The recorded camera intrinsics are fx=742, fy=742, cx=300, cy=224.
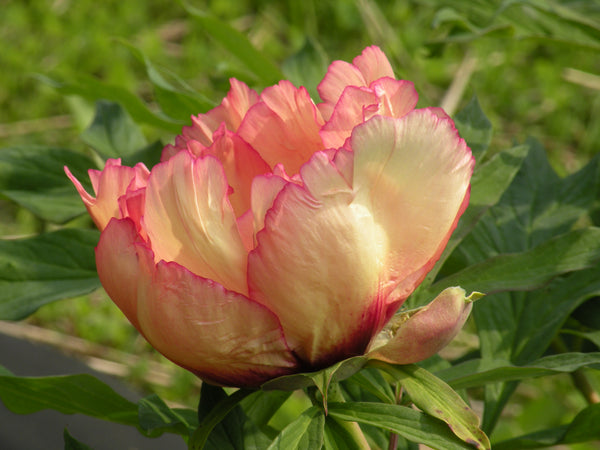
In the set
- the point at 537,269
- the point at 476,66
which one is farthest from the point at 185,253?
the point at 476,66

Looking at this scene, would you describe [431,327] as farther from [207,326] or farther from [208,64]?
[208,64]

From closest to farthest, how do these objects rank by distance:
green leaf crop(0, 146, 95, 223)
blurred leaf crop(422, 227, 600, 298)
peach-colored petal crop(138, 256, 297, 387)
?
peach-colored petal crop(138, 256, 297, 387) < blurred leaf crop(422, 227, 600, 298) < green leaf crop(0, 146, 95, 223)

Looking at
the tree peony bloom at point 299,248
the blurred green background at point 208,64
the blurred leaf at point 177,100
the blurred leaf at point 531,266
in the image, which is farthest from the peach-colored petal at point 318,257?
the blurred green background at point 208,64

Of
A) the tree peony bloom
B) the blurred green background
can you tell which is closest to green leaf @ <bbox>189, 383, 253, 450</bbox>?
the tree peony bloom

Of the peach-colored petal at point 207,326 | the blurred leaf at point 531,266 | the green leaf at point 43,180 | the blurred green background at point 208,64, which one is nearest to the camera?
the peach-colored petal at point 207,326

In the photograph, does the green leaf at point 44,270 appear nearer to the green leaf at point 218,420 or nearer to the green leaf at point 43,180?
the green leaf at point 43,180

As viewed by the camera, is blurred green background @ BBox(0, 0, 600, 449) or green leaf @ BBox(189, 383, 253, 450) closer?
green leaf @ BBox(189, 383, 253, 450)

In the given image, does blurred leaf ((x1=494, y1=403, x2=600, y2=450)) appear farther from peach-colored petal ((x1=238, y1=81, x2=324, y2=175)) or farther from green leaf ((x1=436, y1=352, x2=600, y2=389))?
peach-colored petal ((x1=238, y1=81, x2=324, y2=175))

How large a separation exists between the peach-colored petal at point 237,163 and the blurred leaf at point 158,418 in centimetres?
12

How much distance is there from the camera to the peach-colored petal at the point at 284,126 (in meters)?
0.35

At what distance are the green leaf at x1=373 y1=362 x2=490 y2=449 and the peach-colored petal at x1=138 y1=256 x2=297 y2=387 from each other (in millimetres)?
53

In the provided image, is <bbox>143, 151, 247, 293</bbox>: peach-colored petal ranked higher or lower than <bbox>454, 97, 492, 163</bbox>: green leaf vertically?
higher

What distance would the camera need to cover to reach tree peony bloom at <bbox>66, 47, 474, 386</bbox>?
11.4 inches

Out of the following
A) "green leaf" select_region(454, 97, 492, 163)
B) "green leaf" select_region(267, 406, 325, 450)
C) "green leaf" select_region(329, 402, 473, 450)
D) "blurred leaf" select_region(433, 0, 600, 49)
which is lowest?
"green leaf" select_region(267, 406, 325, 450)
